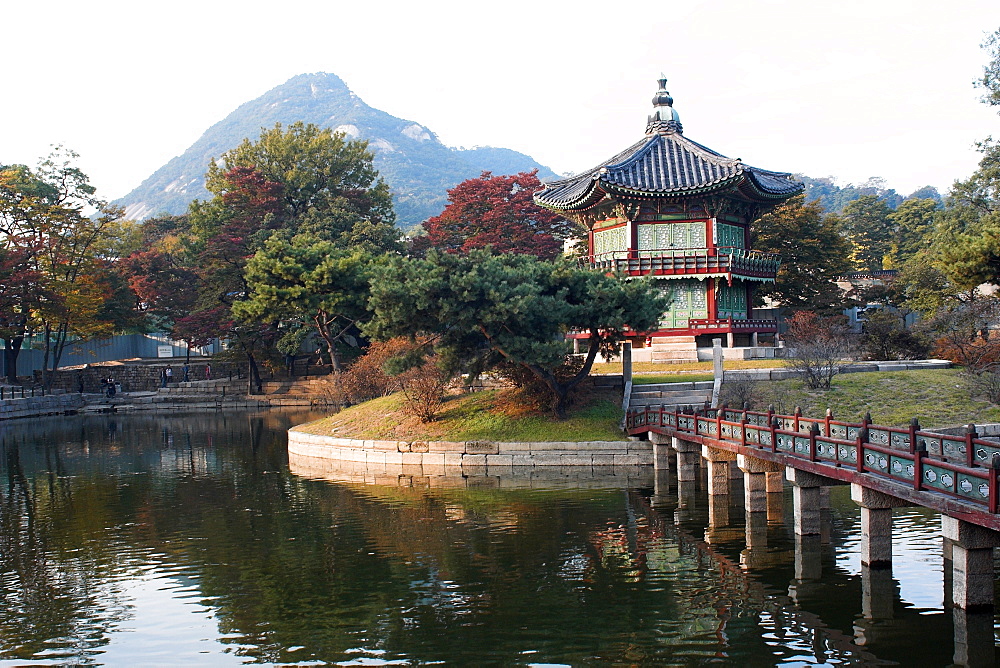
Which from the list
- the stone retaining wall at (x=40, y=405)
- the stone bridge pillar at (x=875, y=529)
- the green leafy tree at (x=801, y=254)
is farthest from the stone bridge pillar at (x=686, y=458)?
the stone retaining wall at (x=40, y=405)

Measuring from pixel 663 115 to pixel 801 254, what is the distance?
35.6ft

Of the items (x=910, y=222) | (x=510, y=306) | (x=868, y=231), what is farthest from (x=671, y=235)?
(x=868, y=231)

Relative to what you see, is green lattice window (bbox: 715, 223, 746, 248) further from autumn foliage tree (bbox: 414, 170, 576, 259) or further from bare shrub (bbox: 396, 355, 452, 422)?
bare shrub (bbox: 396, 355, 452, 422)

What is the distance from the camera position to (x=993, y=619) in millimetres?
11406

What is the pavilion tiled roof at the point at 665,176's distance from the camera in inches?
1492

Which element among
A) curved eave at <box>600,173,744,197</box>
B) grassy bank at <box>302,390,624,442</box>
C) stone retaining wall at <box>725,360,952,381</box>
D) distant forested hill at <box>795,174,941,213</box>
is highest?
distant forested hill at <box>795,174,941,213</box>

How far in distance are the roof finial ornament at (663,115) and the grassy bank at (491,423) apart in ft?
71.1

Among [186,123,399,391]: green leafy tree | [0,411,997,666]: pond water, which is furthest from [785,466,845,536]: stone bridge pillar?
[186,123,399,391]: green leafy tree

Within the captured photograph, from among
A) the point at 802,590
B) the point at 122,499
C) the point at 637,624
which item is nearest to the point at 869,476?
the point at 802,590

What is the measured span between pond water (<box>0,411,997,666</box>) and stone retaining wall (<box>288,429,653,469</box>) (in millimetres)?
710

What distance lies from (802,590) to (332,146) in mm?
53374

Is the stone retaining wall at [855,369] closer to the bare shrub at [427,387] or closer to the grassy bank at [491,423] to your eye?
the grassy bank at [491,423]

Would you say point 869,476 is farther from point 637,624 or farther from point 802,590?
point 637,624

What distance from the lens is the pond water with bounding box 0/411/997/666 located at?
37.0ft
